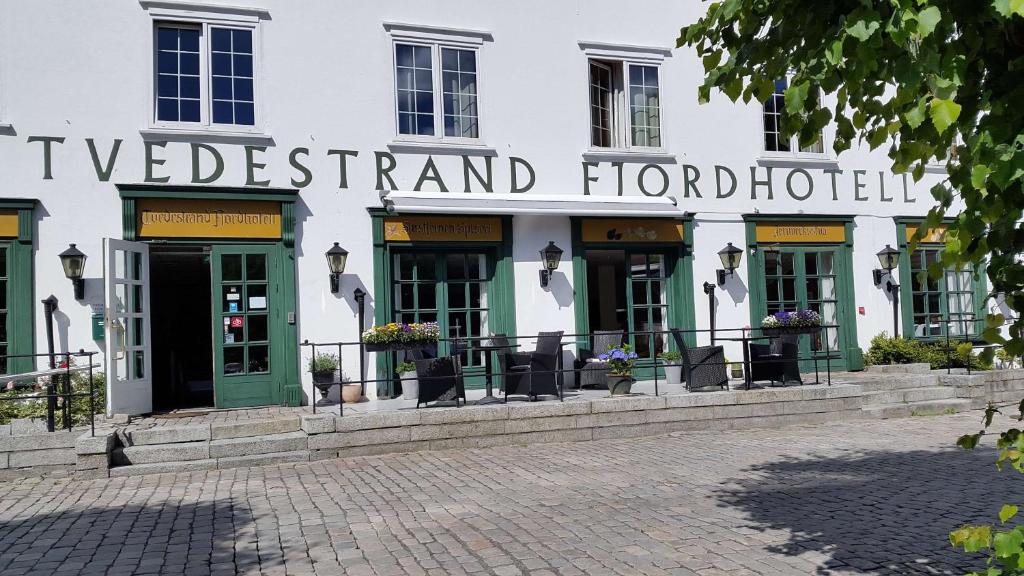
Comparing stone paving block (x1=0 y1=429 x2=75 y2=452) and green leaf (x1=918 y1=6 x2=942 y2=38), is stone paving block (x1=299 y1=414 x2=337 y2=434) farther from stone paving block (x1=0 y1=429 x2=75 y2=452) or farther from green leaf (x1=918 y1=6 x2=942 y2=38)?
green leaf (x1=918 y1=6 x2=942 y2=38)

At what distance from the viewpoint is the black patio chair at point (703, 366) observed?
1011 cm

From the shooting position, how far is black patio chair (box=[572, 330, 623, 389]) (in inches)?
433

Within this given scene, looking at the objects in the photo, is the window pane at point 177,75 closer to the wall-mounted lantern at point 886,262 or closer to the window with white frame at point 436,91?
the window with white frame at point 436,91

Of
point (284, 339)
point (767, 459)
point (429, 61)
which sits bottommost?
point (767, 459)

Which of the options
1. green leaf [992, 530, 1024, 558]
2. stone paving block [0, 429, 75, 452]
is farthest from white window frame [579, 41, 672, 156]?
green leaf [992, 530, 1024, 558]

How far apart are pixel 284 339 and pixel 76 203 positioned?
289 centimetres

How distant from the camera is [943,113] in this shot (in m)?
2.28

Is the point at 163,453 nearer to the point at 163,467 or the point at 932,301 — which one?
the point at 163,467

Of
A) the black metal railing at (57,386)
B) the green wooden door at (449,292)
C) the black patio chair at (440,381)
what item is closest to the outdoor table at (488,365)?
the green wooden door at (449,292)

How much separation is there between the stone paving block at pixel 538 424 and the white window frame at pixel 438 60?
4.28 m

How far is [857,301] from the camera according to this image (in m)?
13.6

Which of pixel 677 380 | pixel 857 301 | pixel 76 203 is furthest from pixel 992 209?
pixel 857 301

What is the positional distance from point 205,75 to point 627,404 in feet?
21.6

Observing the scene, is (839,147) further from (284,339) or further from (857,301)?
(857,301)
